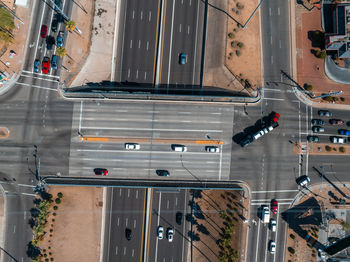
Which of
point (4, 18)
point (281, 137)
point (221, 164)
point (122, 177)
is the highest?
point (4, 18)

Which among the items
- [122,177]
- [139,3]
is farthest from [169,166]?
[139,3]

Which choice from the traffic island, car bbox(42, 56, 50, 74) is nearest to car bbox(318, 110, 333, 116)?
the traffic island

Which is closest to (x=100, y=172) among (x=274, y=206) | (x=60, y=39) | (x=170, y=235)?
(x=170, y=235)

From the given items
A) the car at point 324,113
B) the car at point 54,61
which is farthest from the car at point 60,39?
the car at point 324,113

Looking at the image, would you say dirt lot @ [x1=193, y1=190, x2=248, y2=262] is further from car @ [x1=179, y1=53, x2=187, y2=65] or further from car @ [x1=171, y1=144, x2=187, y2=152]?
car @ [x1=179, y1=53, x2=187, y2=65]

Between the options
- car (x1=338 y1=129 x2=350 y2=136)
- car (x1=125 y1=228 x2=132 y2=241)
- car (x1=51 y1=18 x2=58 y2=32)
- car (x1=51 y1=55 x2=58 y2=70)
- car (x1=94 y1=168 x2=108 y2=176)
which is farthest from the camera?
car (x1=338 y1=129 x2=350 y2=136)

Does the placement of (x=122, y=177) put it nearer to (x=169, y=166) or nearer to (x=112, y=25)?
(x=169, y=166)

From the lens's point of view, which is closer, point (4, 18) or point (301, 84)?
point (4, 18)
